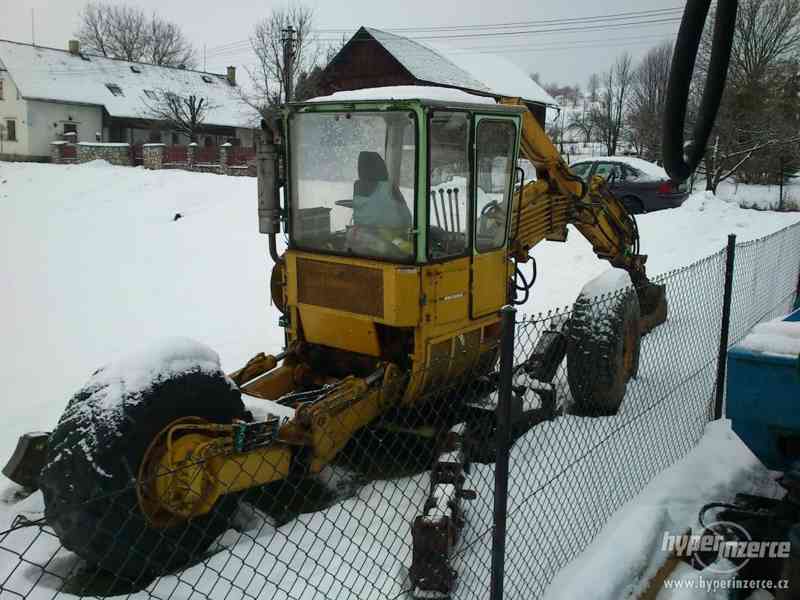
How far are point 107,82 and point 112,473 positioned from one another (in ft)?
146

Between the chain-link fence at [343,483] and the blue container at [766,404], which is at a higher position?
the blue container at [766,404]

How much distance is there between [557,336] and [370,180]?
270 cm

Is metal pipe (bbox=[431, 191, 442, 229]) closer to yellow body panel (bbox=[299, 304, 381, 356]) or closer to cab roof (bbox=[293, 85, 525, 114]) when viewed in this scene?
cab roof (bbox=[293, 85, 525, 114])

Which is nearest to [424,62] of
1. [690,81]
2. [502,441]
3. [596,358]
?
[596,358]

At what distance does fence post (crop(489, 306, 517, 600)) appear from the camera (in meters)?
2.84

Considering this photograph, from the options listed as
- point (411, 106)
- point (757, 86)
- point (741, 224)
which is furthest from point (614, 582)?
point (757, 86)

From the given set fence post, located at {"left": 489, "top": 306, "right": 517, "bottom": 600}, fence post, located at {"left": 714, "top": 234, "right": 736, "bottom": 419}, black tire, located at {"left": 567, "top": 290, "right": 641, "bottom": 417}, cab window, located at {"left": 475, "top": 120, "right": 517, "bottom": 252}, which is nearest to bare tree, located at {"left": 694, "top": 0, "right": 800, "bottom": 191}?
black tire, located at {"left": 567, "top": 290, "right": 641, "bottom": 417}

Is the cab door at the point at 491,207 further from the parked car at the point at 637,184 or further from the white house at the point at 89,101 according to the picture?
the white house at the point at 89,101

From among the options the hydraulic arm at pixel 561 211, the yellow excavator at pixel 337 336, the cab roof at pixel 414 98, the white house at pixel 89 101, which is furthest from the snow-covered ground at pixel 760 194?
the white house at pixel 89 101

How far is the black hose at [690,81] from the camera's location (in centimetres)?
198

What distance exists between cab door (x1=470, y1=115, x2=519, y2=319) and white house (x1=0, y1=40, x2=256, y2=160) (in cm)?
3578

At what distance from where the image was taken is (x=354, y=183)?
4.98 meters

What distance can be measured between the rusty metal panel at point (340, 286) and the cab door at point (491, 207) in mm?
767

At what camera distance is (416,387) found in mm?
4992
